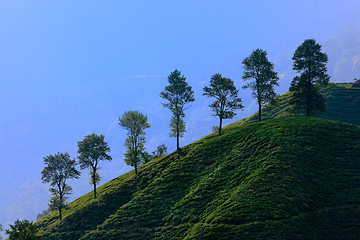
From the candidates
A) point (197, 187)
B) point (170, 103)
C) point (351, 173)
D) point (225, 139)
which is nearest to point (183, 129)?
point (170, 103)

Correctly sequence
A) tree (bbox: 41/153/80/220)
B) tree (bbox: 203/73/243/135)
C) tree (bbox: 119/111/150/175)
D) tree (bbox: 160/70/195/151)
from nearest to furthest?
tree (bbox: 41/153/80/220) → tree (bbox: 119/111/150/175) → tree (bbox: 160/70/195/151) → tree (bbox: 203/73/243/135)

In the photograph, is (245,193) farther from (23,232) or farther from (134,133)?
(134,133)

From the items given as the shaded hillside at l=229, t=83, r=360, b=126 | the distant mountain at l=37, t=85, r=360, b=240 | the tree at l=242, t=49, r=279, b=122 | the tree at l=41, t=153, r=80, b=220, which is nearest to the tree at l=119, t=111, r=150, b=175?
the distant mountain at l=37, t=85, r=360, b=240

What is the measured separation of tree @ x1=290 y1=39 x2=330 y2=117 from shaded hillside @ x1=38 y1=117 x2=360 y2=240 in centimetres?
1110

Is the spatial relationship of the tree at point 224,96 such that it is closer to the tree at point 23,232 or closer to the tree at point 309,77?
the tree at point 309,77

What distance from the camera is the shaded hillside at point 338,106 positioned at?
101706 mm

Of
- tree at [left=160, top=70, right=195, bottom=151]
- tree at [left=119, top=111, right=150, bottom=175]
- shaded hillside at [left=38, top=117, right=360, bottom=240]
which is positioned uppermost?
tree at [left=160, top=70, right=195, bottom=151]

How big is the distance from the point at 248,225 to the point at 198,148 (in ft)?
131

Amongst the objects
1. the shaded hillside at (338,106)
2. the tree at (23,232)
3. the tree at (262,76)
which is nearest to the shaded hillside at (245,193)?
the tree at (23,232)

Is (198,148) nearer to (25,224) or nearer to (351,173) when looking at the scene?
(351,173)

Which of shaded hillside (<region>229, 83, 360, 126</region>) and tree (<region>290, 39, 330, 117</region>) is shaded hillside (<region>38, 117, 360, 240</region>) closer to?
tree (<region>290, 39, 330, 117</region>)

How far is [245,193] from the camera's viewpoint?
5222cm

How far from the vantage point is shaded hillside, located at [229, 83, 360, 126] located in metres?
102

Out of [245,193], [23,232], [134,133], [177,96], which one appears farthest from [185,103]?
[23,232]
